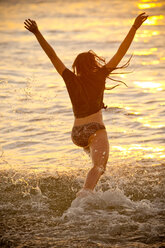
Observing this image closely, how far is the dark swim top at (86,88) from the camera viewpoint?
578 centimetres

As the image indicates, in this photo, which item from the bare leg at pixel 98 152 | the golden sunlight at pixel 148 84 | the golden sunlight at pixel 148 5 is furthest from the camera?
the golden sunlight at pixel 148 5

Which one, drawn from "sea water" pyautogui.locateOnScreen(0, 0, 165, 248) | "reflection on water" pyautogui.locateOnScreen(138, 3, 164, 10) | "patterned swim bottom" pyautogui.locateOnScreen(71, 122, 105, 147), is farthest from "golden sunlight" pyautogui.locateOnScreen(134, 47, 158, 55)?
"patterned swim bottom" pyautogui.locateOnScreen(71, 122, 105, 147)

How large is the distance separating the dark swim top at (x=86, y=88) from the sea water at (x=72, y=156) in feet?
3.07

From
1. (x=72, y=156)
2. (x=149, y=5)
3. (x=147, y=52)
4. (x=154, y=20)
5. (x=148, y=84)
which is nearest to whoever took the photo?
(x=72, y=156)

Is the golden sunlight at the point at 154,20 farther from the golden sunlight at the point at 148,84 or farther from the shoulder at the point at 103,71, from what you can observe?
the shoulder at the point at 103,71

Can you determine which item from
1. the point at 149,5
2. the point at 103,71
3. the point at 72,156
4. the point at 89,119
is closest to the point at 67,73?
the point at 103,71

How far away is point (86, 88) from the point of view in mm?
5789

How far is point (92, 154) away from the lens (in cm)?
584

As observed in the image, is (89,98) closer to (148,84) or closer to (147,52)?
(148,84)

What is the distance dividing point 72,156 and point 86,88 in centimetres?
250

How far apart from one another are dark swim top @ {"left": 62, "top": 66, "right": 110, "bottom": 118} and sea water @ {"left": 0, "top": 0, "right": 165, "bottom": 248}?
94 cm

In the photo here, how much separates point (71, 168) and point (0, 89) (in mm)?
4770

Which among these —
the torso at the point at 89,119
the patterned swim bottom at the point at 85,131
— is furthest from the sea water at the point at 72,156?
the torso at the point at 89,119

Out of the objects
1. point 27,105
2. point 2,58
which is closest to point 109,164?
point 27,105
